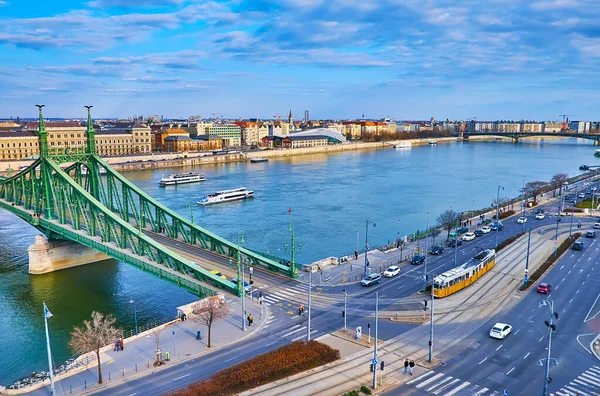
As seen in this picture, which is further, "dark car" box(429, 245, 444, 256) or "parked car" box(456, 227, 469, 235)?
"parked car" box(456, 227, 469, 235)

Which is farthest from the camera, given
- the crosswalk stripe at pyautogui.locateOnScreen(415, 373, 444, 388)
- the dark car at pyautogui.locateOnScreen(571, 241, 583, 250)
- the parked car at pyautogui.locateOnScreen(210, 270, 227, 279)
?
the dark car at pyautogui.locateOnScreen(571, 241, 583, 250)

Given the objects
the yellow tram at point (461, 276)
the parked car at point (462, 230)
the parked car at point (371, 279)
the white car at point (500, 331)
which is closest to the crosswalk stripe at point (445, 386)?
the white car at point (500, 331)

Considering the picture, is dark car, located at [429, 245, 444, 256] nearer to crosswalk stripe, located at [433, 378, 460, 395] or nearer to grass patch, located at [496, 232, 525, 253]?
grass patch, located at [496, 232, 525, 253]

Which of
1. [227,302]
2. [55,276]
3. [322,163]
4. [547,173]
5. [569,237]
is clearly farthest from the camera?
[322,163]

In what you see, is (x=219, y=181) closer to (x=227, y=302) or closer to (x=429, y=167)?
(x=429, y=167)

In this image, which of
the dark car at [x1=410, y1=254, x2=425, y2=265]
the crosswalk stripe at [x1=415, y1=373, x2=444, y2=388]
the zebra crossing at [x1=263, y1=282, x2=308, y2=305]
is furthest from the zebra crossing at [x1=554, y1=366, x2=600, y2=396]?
the dark car at [x1=410, y1=254, x2=425, y2=265]

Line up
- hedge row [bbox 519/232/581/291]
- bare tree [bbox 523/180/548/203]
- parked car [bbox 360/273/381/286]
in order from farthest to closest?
1. bare tree [bbox 523/180/548/203]
2. hedge row [bbox 519/232/581/291]
3. parked car [bbox 360/273/381/286]

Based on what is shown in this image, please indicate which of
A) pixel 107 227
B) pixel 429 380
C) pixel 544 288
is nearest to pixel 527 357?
pixel 429 380

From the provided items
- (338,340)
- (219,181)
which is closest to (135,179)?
(219,181)
